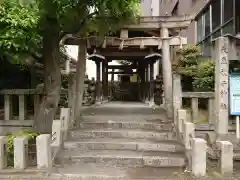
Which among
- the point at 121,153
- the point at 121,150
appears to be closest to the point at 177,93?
the point at 121,150

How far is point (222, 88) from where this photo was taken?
7395 millimetres

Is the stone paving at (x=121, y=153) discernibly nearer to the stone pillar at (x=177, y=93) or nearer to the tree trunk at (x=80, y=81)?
the tree trunk at (x=80, y=81)

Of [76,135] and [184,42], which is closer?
[76,135]

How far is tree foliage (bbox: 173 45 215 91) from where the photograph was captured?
9586 mm

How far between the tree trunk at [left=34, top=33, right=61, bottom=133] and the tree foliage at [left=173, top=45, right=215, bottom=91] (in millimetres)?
4242

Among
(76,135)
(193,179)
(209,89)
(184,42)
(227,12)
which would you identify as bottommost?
(193,179)

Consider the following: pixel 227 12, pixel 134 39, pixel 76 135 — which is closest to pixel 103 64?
pixel 134 39

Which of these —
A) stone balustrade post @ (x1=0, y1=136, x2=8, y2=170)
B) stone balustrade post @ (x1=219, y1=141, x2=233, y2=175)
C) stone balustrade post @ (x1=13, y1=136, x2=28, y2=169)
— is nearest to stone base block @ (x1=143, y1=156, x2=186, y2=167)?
stone balustrade post @ (x1=219, y1=141, x2=233, y2=175)

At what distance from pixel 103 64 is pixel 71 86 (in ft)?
23.6

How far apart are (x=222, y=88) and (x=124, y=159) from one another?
292 cm

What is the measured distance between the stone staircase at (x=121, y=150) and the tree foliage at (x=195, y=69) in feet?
5.38

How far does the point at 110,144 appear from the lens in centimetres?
819

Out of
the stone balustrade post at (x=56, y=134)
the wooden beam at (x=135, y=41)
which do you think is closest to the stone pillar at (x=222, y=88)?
the wooden beam at (x=135, y=41)

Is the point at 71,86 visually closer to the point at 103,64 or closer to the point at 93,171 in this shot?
the point at 93,171
